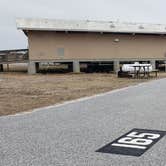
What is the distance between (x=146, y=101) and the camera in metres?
11.3

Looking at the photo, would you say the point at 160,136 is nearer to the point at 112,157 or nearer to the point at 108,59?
the point at 112,157

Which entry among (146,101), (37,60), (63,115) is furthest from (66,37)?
(63,115)

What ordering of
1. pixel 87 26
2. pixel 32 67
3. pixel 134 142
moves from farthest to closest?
pixel 87 26 < pixel 32 67 < pixel 134 142

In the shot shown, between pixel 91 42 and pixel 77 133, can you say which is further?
pixel 91 42

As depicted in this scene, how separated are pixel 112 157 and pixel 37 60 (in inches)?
985

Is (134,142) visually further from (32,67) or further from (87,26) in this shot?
(87,26)

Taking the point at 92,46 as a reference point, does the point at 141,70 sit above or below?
below

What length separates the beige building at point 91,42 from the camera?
96.5 ft

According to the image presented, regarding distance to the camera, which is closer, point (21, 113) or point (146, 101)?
point (21, 113)

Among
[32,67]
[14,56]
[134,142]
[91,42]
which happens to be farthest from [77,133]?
[14,56]

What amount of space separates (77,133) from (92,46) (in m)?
24.9

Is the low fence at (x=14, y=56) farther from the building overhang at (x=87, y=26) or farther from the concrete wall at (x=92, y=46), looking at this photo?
the building overhang at (x=87, y=26)

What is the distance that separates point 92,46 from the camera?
31062mm

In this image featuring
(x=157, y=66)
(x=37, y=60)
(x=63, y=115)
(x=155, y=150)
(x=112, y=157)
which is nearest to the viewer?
(x=112, y=157)
